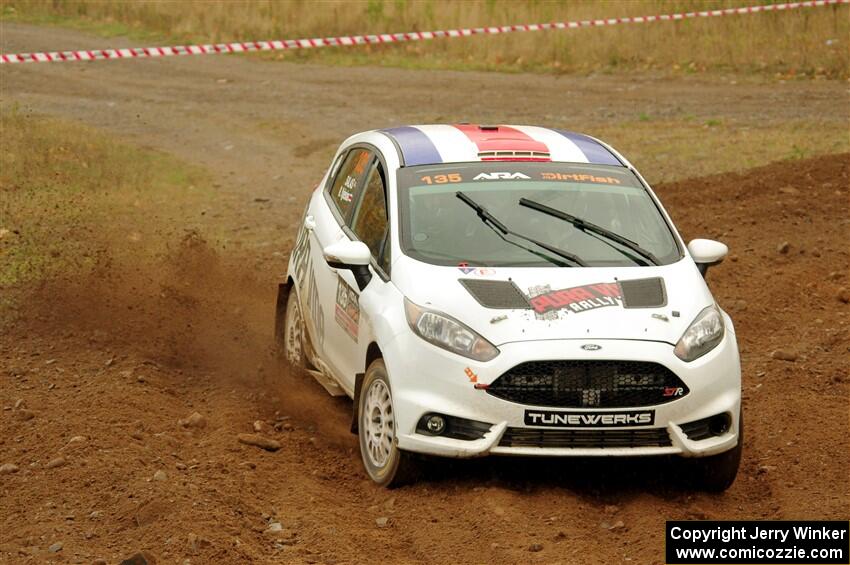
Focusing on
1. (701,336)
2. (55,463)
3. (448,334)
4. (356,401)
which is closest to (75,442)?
(55,463)

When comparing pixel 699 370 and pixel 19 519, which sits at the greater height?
pixel 699 370

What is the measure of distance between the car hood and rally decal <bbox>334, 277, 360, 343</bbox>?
48 centimetres

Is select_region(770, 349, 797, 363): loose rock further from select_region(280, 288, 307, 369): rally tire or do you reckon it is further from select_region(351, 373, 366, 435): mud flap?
select_region(351, 373, 366, 435): mud flap

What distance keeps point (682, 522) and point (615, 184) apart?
2.35m

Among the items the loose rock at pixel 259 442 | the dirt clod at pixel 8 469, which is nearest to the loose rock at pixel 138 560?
the dirt clod at pixel 8 469

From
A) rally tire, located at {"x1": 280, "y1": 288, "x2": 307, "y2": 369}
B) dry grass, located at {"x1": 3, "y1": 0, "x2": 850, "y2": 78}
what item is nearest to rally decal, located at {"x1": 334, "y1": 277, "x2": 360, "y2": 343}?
rally tire, located at {"x1": 280, "y1": 288, "x2": 307, "y2": 369}

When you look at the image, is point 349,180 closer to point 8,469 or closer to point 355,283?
point 355,283

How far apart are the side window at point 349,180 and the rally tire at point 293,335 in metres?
0.77

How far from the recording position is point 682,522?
22.2 feet

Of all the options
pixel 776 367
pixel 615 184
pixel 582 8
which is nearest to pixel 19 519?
pixel 615 184

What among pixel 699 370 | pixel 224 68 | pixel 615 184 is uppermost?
pixel 615 184

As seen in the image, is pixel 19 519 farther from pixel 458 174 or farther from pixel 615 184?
pixel 615 184

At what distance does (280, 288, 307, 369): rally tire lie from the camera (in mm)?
9359

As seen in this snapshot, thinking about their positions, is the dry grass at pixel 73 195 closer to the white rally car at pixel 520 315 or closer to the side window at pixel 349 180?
the side window at pixel 349 180
